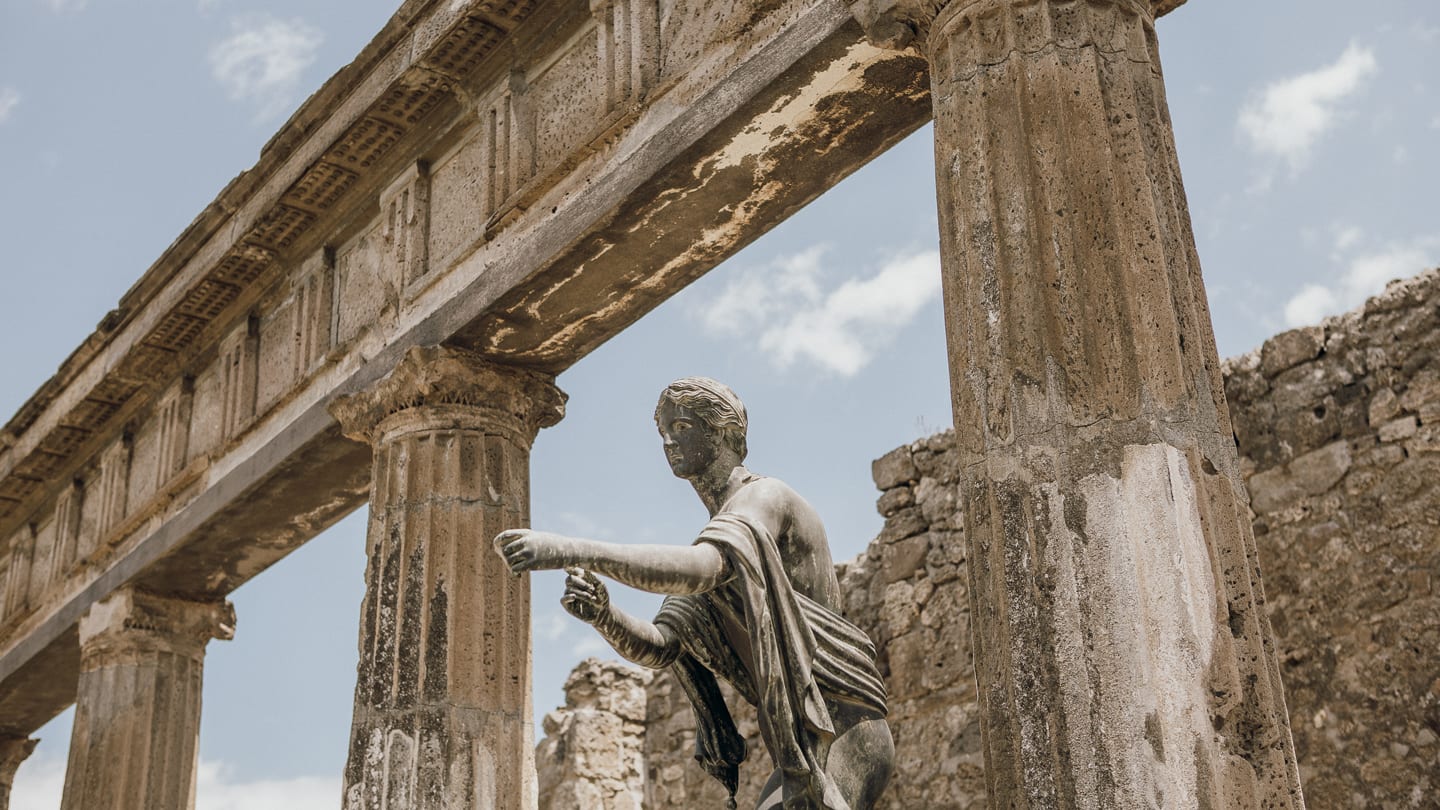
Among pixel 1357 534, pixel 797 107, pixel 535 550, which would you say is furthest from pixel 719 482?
pixel 1357 534

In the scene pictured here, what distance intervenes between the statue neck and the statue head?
37 mm

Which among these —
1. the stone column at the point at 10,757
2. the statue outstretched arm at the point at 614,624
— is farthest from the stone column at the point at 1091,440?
the stone column at the point at 10,757

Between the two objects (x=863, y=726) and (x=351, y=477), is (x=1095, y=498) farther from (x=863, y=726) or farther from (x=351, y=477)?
(x=351, y=477)

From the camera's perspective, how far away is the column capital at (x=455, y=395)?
770 cm

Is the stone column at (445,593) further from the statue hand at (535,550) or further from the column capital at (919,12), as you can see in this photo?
the column capital at (919,12)

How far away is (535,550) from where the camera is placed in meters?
4.59

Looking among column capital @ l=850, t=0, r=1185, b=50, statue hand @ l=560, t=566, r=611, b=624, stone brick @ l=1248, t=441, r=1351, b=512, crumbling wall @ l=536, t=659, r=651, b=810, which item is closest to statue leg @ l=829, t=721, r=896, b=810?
statue hand @ l=560, t=566, r=611, b=624

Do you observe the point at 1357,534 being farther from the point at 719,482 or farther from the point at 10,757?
the point at 10,757

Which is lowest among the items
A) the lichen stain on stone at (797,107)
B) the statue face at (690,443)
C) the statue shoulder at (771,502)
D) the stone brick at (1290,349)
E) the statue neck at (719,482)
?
the statue shoulder at (771,502)

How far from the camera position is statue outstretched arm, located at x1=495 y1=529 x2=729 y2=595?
4598mm

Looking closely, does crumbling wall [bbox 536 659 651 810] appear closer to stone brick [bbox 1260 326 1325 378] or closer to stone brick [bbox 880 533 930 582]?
stone brick [bbox 880 533 930 582]

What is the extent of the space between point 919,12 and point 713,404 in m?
1.48

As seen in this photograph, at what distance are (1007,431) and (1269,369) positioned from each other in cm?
541

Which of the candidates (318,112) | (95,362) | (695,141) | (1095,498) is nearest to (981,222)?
(1095,498)
